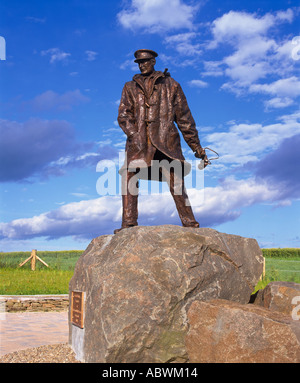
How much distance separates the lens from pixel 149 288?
463 cm

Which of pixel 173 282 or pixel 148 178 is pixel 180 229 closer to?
pixel 173 282

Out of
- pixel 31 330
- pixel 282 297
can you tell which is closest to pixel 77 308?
pixel 282 297

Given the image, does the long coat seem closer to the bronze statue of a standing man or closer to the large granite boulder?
the bronze statue of a standing man

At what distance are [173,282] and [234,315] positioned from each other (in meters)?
0.71

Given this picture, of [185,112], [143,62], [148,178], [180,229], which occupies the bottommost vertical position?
[180,229]

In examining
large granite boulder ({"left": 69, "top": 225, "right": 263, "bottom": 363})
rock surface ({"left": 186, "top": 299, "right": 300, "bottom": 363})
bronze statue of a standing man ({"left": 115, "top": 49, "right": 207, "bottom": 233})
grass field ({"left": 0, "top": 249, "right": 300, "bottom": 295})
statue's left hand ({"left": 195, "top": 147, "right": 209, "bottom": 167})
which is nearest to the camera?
rock surface ({"left": 186, "top": 299, "right": 300, "bottom": 363})

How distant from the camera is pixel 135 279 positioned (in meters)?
4.67

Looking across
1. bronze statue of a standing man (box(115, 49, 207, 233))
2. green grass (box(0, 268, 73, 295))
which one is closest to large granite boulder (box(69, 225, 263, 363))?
bronze statue of a standing man (box(115, 49, 207, 233))

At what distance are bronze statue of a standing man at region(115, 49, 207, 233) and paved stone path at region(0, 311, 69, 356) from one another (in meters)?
2.59

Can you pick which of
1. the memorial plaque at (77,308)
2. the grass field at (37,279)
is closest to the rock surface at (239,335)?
the memorial plaque at (77,308)

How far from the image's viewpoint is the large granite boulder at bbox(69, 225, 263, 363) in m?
4.56

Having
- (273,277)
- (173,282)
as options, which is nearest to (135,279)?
(173,282)

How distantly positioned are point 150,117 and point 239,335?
3215 mm

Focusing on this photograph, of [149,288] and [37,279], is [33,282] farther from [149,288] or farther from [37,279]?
[149,288]
